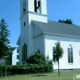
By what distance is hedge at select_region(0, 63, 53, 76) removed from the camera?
23.8 metres

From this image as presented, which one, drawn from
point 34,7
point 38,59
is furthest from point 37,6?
point 38,59

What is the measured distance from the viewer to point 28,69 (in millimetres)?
25516

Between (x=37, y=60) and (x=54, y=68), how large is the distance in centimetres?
522

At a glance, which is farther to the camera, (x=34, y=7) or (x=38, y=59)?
(x=34, y=7)

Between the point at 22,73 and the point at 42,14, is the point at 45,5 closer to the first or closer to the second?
the point at 42,14


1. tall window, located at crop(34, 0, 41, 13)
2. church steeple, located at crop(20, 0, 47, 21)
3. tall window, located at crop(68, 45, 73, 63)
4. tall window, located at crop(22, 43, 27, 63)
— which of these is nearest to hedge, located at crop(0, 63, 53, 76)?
tall window, located at crop(68, 45, 73, 63)

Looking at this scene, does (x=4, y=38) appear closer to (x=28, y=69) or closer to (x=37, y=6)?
(x=37, y=6)

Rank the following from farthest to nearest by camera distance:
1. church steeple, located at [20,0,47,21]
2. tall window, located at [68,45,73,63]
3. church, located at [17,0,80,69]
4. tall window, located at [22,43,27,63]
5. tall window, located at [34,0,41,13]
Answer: tall window, located at [34,0,41,13]
tall window, located at [22,43,27,63]
church steeple, located at [20,0,47,21]
tall window, located at [68,45,73,63]
church, located at [17,0,80,69]

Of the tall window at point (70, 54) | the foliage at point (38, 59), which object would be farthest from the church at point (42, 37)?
the foliage at point (38, 59)

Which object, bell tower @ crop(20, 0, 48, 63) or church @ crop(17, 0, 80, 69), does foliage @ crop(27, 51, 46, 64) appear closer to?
church @ crop(17, 0, 80, 69)

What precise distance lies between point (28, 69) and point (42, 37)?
847 centimetres

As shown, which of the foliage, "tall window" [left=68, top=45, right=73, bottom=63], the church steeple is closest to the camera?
the foliage

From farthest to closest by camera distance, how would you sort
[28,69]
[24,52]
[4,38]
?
[4,38] < [24,52] < [28,69]

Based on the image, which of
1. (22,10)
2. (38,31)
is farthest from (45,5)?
(38,31)
